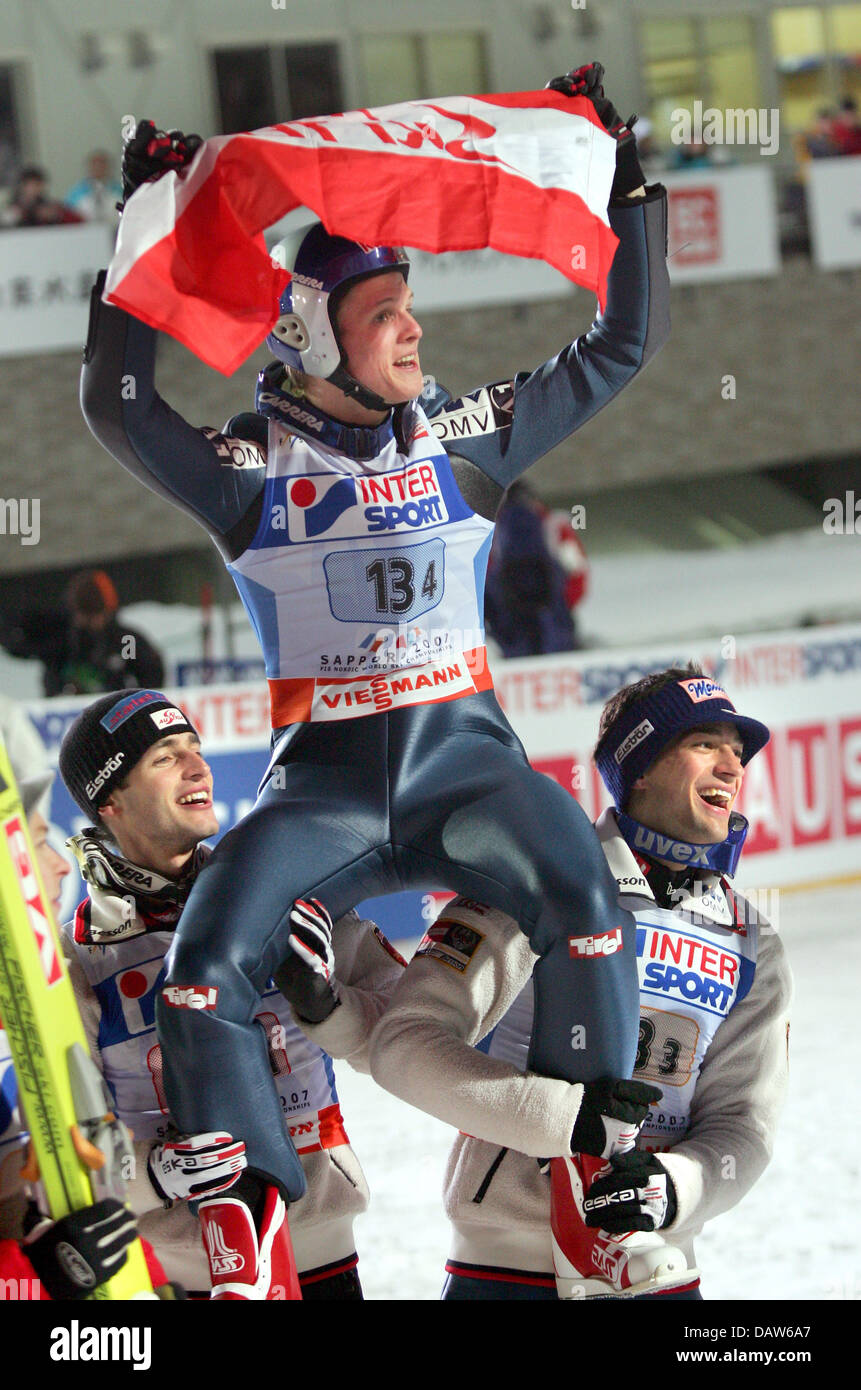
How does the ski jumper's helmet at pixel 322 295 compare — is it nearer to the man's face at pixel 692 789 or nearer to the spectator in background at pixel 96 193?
the man's face at pixel 692 789

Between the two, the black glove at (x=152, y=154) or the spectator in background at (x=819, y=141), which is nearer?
the black glove at (x=152, y=154)

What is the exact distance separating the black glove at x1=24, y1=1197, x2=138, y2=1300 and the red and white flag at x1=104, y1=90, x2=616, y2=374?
1109mm

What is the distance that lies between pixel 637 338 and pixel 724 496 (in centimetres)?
1304

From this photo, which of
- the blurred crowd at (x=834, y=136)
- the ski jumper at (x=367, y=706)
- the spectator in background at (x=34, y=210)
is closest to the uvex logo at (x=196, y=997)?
the ski jumper at (x=367, y=706)

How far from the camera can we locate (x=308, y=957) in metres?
2.15

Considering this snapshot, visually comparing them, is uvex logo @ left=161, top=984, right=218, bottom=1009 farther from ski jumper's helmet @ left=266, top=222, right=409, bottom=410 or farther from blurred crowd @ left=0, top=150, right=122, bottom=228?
blurred crowd @ left=0, top=150, right=122, bottom=228

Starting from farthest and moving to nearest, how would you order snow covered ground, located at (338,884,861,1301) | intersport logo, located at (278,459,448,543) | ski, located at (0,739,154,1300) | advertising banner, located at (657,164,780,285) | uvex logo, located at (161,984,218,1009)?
advertising banner, located at (657,164,780,285) → snow covered ground, located at (338,884,861,1301) → intersport logo, located at (278,459,448,543) → uvex logo, located at (161,984,218,1009) → ski, located at (0,739,154,1300)

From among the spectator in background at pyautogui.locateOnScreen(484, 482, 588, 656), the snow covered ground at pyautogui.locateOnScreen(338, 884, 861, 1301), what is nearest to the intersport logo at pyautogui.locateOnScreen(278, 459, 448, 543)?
the snow covered ground at pyautogui.locateOnScreen(338, 884, 861, 1301)

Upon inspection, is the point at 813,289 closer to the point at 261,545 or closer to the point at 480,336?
the point at 480,336

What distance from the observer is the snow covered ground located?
11.7ft

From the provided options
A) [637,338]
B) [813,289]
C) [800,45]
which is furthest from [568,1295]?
[800,45]

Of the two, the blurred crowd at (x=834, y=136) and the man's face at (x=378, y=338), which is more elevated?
the blurred crowd at (x=834, y=136)

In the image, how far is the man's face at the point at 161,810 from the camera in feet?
7.97

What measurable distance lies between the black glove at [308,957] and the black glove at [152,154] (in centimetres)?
101
